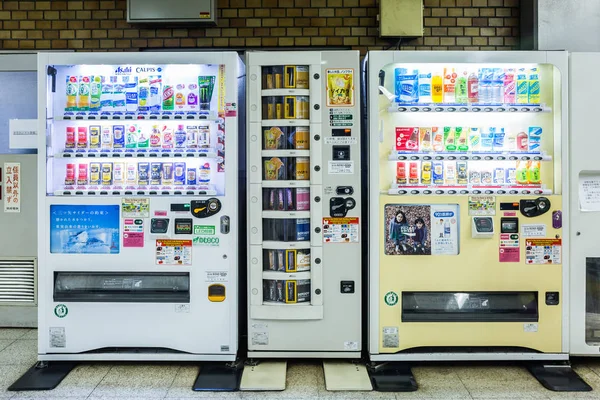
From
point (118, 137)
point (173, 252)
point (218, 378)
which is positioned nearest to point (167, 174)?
point (118, 137)

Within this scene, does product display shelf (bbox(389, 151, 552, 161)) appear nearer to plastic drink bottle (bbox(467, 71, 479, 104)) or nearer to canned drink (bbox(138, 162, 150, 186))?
plastic drink bottle (bbox(467, 71, 479, 104))

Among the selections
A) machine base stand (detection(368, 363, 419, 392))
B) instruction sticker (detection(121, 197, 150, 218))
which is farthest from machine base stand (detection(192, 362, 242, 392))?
instruction sticker (detection(121, 197, 150, 218))

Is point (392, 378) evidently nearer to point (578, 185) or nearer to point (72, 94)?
point (578, 185)

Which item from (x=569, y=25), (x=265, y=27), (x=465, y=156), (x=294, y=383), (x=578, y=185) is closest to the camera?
(x=294, y=383)

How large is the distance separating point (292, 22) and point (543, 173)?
257 cm

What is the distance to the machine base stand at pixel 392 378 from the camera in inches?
117

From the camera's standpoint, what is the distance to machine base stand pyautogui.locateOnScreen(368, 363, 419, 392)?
2972 mm

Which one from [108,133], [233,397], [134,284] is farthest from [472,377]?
[108,133]

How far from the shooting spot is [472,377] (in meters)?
3.15

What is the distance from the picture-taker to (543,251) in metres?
3.26

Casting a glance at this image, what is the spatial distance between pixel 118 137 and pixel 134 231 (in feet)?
2.32

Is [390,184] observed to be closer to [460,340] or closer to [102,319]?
[460,340]

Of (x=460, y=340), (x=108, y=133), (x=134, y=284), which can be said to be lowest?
(x=460, y=340)

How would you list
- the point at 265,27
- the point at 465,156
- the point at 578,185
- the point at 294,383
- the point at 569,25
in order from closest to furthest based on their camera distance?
1. the point at 294,383
2. the point at 465,156
3. the point at 578,185
4. the point at 569,25
5. the point at 265,27
